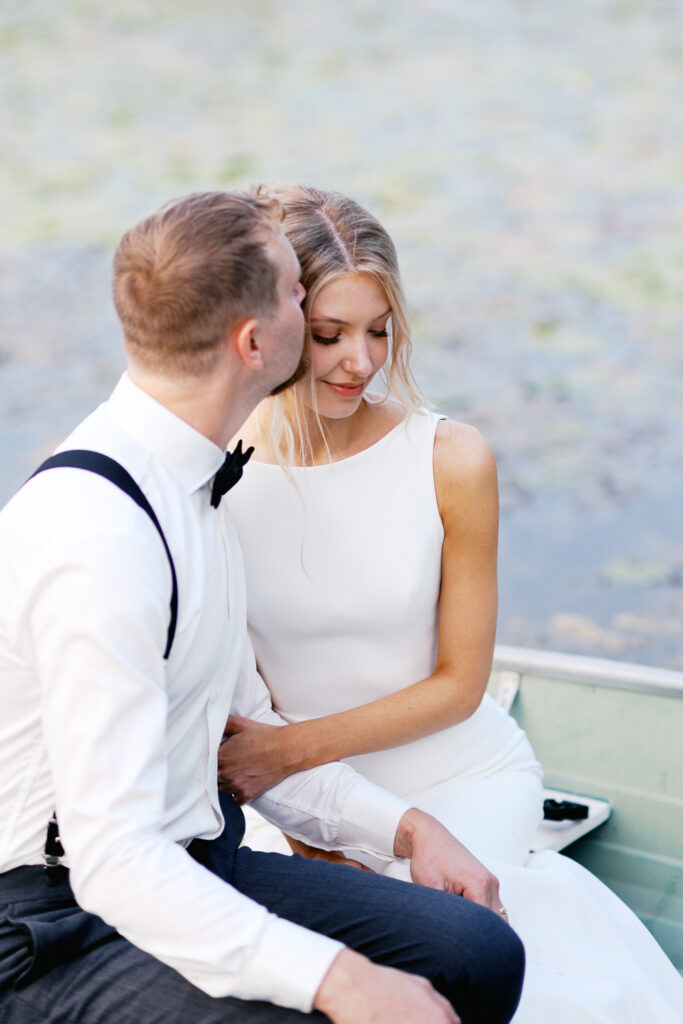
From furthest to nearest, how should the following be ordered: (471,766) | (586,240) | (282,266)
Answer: (586,240), (471,766), (282,266)

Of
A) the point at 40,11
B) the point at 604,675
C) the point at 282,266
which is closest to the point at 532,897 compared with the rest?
the point at 604,675

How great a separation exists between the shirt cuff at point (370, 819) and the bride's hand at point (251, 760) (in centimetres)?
13

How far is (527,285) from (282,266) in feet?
20.1

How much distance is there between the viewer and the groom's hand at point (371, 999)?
105cm

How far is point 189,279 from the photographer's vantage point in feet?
4.06

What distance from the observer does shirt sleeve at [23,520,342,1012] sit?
1.04m

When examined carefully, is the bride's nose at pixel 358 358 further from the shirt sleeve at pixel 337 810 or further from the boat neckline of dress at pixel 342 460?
the shirt sleeve at pixel 337 810

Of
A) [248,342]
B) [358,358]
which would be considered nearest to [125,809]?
[248,342]

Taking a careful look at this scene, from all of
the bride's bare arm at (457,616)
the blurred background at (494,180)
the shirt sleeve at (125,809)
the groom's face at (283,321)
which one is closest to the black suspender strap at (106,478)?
the shirt sleeve at (125,809)

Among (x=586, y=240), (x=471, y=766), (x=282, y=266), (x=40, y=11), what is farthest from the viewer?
(x=40, y=11)

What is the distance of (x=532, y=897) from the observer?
1.69 m

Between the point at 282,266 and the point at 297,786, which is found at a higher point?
the point at 282,266

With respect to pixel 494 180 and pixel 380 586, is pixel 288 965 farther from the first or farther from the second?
pixel 494 180

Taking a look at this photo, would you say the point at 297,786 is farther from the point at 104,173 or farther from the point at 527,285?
the point at 104,173
